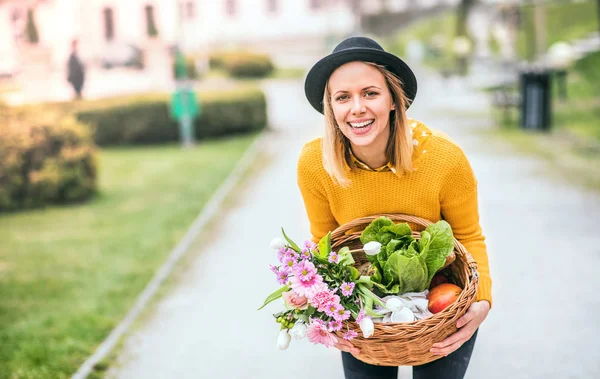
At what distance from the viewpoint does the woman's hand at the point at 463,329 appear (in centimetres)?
213

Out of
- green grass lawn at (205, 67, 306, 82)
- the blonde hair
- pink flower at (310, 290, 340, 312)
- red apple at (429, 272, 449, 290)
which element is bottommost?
green grass lawn at (205, 67, 306, 82)

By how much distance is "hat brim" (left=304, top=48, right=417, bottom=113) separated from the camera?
2207 mm

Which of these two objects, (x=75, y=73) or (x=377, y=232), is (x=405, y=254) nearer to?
(x=377, y=232)

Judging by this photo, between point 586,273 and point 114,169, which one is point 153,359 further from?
point 114,169

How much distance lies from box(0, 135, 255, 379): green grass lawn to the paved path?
1.42 feet

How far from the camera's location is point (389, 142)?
2.39 m

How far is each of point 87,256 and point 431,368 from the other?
5497 millimetres

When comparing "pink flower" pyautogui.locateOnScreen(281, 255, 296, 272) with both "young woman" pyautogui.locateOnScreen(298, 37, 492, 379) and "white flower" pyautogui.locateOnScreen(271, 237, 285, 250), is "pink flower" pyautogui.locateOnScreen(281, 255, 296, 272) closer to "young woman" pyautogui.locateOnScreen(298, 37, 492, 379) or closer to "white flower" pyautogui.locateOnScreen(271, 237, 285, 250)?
"white flower" pyautogui.locateOnScreen(271, 237, 285, 250)

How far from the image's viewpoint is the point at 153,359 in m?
4.48

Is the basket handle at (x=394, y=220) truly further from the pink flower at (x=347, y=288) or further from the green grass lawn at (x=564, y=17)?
the green grass lawn at (x=564, y=17)

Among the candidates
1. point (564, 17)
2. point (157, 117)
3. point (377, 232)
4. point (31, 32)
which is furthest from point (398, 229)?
point (564, 17)

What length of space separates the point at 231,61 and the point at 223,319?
2870cm

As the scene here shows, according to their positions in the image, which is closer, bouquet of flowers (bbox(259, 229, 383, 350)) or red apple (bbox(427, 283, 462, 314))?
bouquet of flowers (bbox(259, 229, 383, 350))

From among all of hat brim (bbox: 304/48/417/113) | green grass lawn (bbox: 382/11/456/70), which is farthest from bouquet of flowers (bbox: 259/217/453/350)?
green grass lawn (bbox: 382/11/456/70)
